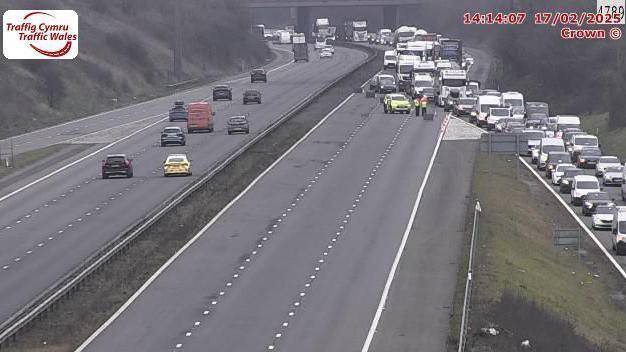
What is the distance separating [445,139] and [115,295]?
49.2 meters

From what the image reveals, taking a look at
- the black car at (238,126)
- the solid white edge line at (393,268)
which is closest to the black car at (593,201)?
the solid white edge line at (393,268)

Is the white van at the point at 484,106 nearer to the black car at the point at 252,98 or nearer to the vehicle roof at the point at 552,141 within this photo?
the vehicle roof at the point at 552,141

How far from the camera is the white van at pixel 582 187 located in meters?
73.8

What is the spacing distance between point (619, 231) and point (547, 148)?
2635 cm

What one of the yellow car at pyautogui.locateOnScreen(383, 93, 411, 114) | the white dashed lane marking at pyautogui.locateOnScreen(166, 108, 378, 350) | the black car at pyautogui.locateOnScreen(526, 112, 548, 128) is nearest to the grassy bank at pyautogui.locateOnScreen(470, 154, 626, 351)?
the white dashed lane marking at pyautogui.locateOnScreen(166, 108, 378, 350)

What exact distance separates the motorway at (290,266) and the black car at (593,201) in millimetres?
7974

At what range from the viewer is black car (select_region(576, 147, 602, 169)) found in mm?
86750

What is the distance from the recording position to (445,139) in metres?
93.6

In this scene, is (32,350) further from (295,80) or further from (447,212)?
(295,80)

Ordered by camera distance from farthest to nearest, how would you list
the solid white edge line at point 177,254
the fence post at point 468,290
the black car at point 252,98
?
the black car at point 252,98, the solid white edge line at point 177,254, the fence post at point 468,290

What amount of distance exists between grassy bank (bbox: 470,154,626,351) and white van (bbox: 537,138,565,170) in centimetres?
818

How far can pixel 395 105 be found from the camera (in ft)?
358

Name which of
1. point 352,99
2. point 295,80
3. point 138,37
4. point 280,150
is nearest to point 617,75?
point 352,99

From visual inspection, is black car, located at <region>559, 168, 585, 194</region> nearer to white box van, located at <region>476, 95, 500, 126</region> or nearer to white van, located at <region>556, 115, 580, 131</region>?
white van, located at <region>556, 115, 580, 131</region>
